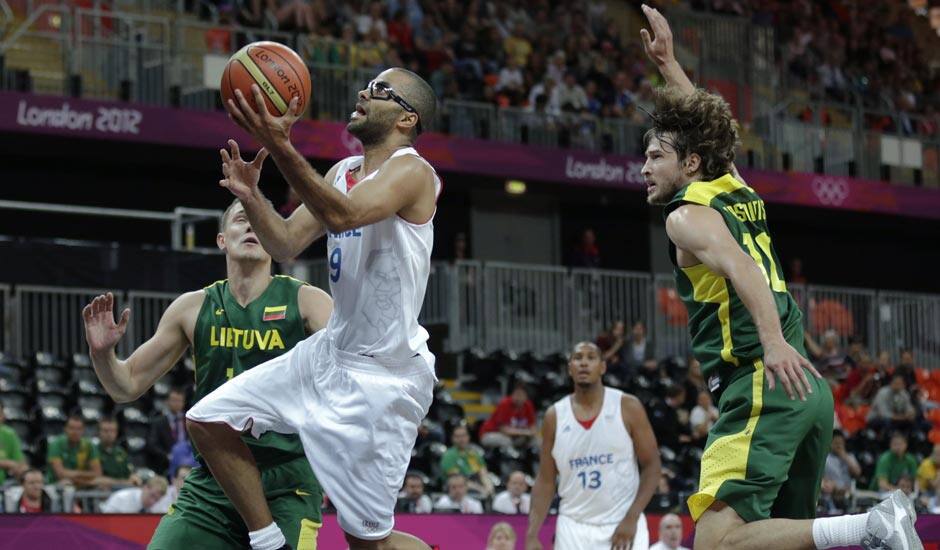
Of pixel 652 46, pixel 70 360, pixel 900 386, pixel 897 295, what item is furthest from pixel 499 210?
pixel 652 46

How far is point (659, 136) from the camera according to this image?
723cm

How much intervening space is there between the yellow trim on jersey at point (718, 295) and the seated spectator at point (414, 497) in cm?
761

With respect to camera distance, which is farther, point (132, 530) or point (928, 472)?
point (928, 472)

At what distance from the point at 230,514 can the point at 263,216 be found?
68.4 inches

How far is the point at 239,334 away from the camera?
8094 millimetres

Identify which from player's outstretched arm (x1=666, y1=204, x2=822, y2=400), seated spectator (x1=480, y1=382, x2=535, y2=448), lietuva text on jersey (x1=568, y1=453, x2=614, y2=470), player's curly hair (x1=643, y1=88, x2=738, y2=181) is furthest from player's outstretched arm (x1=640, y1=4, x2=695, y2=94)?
seated spectator (x1=480, y1=382, x2=535, y2=448)

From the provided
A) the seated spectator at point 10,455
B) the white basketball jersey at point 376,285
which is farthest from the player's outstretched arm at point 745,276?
the seated spectator at point 10,455

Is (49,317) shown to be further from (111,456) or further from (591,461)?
(591,461)

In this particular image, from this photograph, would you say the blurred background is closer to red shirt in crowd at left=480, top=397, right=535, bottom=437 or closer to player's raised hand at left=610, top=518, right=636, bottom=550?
red shirt in crowd at left=480, top=397, right=535, bottom=437

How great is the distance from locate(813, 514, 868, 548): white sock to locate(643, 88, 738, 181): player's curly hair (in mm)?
1617

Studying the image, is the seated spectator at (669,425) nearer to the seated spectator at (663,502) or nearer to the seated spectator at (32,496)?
the seated spectator at (663,502)

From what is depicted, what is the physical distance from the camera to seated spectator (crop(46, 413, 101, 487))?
15.0m

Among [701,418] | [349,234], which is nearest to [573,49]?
[701,418]

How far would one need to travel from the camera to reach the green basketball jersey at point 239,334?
8.08 meters
